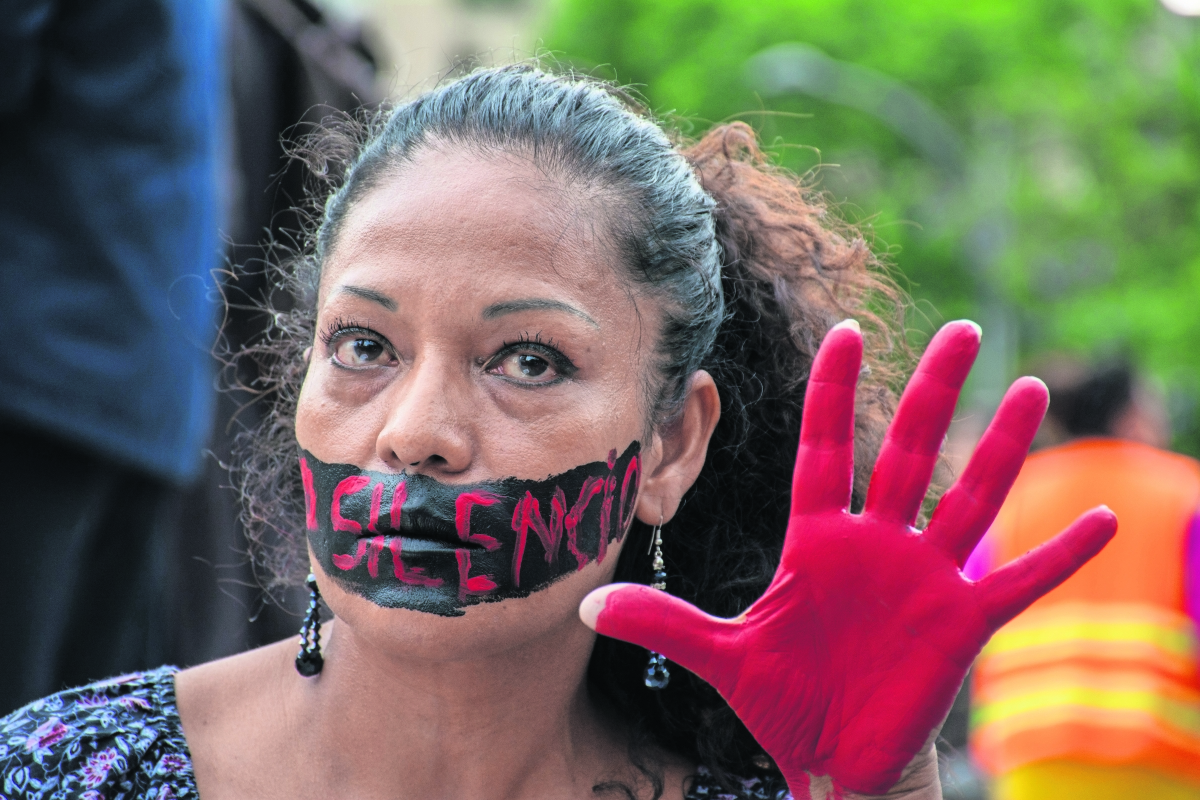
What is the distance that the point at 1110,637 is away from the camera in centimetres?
439

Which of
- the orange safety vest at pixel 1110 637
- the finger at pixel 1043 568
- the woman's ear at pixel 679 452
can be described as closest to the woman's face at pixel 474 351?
the woman's ear at pixel 679 452

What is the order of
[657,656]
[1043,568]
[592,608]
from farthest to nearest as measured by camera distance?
[657,656] < [1043,568] < [592,608]

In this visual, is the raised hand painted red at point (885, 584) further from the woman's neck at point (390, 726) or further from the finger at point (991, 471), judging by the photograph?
the woman's neck at point (390, 726)

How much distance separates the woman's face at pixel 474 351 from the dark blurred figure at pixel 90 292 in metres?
0.95

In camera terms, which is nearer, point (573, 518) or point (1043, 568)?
point (1043, 568)

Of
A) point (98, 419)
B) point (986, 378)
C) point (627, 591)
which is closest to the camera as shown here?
point (627, 591)

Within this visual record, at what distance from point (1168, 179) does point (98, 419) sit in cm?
1240

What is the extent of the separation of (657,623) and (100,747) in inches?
38.3

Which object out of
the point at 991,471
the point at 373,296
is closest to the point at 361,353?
the point at 373,296

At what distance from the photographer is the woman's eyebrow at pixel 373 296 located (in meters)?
2.02

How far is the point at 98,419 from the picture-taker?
2848 mm

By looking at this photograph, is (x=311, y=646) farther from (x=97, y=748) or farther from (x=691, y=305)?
(x=691, y=305)

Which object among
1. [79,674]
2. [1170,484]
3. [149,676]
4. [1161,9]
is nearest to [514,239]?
[149,676]

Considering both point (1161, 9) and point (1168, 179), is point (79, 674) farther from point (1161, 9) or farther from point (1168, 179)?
point (1161, 9)
